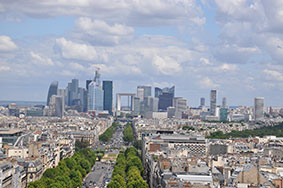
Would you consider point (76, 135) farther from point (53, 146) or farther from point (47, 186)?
point (47, 186)

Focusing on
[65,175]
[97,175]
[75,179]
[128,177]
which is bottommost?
[97,175]

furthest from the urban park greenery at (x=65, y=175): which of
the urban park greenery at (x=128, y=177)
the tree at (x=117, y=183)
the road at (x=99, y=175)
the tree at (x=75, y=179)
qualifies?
the urban park greenery at (x=128, y=177)

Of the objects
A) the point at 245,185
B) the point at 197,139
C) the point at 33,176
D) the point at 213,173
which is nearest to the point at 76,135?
the point at 197,139

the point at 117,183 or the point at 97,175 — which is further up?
the point at 117,183

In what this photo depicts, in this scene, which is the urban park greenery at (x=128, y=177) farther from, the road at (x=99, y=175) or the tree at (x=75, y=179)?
the tree at (x=75, y=179)

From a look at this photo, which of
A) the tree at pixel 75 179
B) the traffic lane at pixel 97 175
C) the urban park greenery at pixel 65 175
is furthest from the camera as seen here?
the traffic lane at pixel 97 175

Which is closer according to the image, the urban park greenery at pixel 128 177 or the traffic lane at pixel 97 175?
the urban park greenery at pixel 128 177

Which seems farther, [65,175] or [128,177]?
[128,177]

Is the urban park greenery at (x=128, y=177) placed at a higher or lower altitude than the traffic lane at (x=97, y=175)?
higher

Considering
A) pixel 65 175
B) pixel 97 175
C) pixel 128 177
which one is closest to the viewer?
pixel 65 175

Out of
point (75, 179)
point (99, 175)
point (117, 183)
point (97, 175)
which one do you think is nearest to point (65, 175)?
point (75, 179)

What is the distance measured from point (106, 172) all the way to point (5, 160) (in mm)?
35552

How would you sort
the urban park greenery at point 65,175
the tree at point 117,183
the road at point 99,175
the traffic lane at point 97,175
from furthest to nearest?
the traffic lane at point 97,175, the road at point 99,175, the tree at point 117,183, the urban park greenery at point 65,175

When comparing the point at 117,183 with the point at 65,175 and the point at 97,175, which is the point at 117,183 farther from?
the point at 97,175
